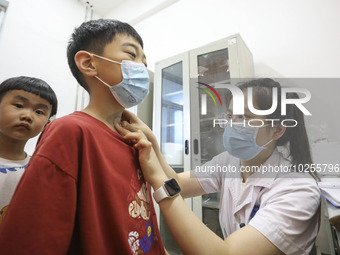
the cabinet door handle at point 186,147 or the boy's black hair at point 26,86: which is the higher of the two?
the boy's black hair at point 26,86

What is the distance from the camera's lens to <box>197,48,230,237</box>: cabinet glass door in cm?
190

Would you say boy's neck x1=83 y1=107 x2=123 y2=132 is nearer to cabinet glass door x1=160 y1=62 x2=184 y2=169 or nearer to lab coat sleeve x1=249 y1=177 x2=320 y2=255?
lab coat sleeve x1=249 y1=177 x2=320 y2=255

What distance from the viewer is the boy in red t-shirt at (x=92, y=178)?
17.0 inches

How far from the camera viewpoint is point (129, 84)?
75 cm

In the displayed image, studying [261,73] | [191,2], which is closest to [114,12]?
[191,2]

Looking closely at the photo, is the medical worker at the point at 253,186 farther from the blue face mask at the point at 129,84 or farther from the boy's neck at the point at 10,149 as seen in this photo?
the boy's neck at the point at 10,149

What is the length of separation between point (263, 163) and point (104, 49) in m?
0.97

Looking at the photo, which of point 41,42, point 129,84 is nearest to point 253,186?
point 129,84

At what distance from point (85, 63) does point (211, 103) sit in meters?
1.52

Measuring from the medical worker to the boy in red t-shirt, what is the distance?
0.28ft

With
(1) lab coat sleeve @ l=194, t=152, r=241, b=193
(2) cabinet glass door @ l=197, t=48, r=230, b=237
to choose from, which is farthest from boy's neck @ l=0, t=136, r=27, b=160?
(2) cabinet glass door @ l=197, t=48, r=230, b=237

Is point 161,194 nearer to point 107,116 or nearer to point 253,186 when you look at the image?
point 107,116

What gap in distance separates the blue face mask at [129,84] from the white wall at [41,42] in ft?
7.21

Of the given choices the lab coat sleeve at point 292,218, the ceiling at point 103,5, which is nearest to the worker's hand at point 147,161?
the lab coat sleeve at point 292,218
